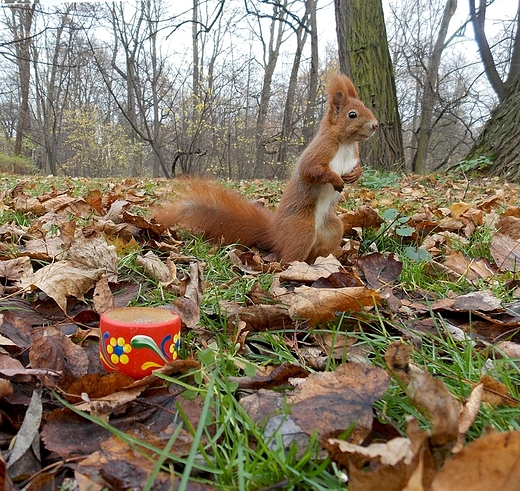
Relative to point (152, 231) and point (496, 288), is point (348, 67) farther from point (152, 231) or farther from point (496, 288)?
point (496, 288)

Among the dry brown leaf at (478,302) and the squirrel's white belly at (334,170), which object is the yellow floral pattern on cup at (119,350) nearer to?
the dry brown leaf at (478,302)

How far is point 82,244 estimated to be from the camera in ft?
4.33

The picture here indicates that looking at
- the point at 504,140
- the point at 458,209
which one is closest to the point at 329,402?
the point at 458,209

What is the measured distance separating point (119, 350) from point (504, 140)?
15.3ft

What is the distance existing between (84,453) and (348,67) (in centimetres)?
480

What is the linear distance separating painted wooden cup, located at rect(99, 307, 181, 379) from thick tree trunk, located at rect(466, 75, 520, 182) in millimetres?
4232

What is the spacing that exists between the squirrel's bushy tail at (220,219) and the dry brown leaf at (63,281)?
70 centimetres

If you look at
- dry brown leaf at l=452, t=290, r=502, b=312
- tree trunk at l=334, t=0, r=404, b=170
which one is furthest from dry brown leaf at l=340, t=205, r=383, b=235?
tree trunk at l=334, t=0, r=404, b=170

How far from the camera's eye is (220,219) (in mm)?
1891

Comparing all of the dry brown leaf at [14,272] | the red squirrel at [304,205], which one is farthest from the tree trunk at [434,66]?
the dry brown leaf at [14,272]

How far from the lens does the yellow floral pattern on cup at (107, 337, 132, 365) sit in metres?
0.75

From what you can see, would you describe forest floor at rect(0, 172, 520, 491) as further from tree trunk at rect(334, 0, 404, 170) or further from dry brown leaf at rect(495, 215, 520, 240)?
tree trunk at rect(334, 0, 404, 170)

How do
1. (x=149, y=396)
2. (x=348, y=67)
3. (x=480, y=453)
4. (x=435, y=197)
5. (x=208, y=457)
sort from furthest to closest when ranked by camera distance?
(x=348, y=67) → (x=435, y=197) → (x=149, y=396) → (x=208, y=457) → (x=480, y=453)

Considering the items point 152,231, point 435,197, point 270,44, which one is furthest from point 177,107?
point 152,231
